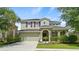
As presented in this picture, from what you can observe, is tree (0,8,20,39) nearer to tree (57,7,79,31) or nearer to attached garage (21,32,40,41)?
attached garage (21,32,40,41)

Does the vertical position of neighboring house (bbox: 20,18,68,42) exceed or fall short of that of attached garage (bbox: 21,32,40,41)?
it exceeds it

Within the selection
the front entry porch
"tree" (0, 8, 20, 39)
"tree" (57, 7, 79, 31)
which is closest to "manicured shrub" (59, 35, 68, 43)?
the front entry porch

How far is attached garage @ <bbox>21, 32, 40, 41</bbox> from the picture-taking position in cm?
625

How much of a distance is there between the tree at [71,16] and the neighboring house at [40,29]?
0.59ft

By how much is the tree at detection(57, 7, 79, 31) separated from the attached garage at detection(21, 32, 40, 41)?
0.71 metres

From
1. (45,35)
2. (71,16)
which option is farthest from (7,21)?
(71,16)

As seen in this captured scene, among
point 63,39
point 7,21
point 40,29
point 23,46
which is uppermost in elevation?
point 7,21

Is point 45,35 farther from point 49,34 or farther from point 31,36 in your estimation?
point 31,36

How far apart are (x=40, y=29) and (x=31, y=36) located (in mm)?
271

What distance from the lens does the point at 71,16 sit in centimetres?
621

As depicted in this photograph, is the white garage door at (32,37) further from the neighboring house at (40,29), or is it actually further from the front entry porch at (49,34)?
the front entry porch at (49,34)

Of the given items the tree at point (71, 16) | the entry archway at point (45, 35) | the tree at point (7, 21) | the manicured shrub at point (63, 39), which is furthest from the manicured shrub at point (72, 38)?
the tree at point (7, 21)
